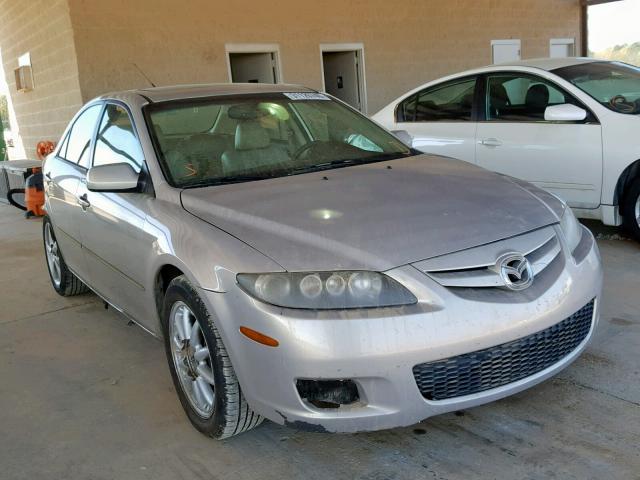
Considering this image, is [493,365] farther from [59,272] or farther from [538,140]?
[59,272]

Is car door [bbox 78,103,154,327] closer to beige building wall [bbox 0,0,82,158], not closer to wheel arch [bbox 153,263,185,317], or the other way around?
wheel arch [bbox 153,263,185,317]

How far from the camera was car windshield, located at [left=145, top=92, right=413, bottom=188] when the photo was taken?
3.12 m

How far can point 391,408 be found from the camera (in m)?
2.19

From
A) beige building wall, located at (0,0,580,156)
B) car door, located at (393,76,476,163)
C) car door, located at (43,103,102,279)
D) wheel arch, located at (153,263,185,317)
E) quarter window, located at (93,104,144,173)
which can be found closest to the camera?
wheel arch, located at (153,263,185,317)

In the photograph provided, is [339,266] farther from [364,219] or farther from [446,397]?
[446,397]

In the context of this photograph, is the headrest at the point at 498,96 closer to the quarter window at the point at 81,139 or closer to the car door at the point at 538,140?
the car door at the point at 538,140

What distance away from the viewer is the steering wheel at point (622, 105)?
478 centimetres

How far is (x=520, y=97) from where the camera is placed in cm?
539

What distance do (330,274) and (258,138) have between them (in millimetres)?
1375

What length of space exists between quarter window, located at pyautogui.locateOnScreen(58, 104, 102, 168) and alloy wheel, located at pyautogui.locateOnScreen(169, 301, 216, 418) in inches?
61.7

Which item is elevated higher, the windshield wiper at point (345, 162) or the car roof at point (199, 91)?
the car roof at point (199, 91)

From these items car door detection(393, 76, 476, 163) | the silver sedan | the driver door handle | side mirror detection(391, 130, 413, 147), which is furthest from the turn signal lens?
car door detection(393, 76, 476, 163)

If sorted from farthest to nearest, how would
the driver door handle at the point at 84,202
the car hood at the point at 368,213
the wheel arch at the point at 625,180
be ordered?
the wheel arch at the point at 625,180, the driver door handle at the point at 84,202, the car hood at the point at 368,213

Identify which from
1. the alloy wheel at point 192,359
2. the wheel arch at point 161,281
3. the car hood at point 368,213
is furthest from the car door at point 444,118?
the alloy wheel at point 192,359
